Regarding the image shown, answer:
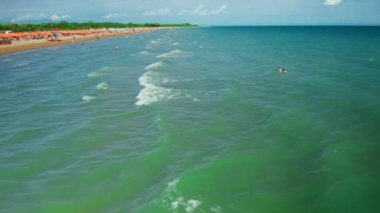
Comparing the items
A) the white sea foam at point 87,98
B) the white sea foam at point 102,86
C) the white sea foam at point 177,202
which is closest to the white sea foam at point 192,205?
the white sea foam at point 177,202

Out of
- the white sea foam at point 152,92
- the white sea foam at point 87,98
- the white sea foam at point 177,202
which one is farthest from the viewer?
the white sea foam at point 87,98

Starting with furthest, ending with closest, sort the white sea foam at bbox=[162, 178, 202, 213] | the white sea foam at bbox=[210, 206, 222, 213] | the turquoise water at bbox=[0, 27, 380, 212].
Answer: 1. the turquoise water at bbox=[0, 27, 380, 212]
2. the white sea foam at bbox=[162, 178, 202, 213]
3. the white sea foam at bbox=[210, 206, 222, 213]

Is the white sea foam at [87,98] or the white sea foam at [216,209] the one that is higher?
the white sea foam at [216,209]

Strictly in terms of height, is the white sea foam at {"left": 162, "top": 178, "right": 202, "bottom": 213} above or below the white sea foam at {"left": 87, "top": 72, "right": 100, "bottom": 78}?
above

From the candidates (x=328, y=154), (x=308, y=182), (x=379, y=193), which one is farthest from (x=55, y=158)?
(x=379, y=193)

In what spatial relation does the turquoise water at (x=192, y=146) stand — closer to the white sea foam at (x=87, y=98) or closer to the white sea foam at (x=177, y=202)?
the white sea foam at (x=177, y=202)

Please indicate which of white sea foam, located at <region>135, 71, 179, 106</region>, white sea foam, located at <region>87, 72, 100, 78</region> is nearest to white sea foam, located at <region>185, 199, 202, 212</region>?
white sea foam, located at <region>135, 71, 179, 106</region>

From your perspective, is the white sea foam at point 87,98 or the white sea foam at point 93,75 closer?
the white sea foam at point 87,98

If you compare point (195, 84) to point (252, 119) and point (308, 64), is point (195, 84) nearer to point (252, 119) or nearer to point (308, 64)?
point (252, 119)

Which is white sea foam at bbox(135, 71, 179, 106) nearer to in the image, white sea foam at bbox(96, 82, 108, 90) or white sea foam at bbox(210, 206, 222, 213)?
white sea foam at bbox(96, 82, 108, 90)
